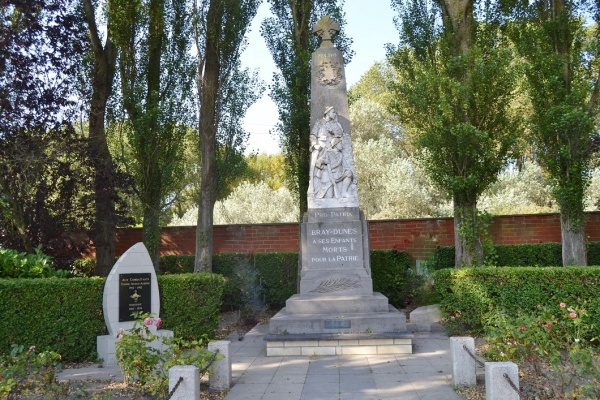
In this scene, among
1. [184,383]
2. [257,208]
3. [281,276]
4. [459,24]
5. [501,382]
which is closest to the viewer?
[501,382]

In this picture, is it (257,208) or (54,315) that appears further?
(257,208)

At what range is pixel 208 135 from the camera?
12.7 metres

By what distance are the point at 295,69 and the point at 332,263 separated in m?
6.24

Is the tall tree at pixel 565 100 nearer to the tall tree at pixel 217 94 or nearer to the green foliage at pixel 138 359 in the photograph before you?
the tall tree at pixel 217 94

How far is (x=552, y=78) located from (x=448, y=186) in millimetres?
3092

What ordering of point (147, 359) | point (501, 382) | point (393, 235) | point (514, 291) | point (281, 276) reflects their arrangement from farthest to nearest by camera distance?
point (393, 235) → point (281, 276) → point (514, 291) → point (147, 359) → point (501, 382)

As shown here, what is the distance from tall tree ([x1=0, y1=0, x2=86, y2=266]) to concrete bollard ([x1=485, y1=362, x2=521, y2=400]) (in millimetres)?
9379

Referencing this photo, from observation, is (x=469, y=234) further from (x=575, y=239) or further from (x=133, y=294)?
(x=133, y=294)

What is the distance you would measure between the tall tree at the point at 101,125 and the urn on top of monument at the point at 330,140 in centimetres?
479

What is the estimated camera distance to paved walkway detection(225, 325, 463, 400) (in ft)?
18.6

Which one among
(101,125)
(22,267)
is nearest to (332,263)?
(22,267)

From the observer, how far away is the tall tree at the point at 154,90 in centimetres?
1286

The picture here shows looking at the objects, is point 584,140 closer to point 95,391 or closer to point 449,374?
point 449,374

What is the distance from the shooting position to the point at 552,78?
417 inches
